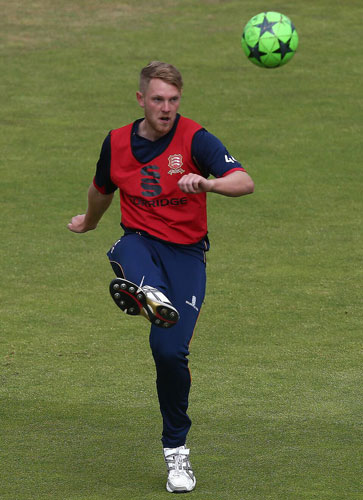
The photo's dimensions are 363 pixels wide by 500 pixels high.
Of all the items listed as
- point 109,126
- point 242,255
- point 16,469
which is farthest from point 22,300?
point 109,126

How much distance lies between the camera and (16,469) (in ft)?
22.2

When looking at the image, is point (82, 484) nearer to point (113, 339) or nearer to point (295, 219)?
point (113, 339)

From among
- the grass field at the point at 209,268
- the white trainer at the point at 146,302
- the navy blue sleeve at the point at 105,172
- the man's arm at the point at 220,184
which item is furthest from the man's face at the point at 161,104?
the grass field at the point at 209,268

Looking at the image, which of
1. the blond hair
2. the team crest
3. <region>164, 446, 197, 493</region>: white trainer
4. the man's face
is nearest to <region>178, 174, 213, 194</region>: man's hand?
the team crest

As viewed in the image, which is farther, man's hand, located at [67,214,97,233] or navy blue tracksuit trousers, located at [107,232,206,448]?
man's hand, located at [67,214,97,233]

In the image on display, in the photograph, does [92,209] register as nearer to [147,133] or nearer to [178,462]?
[147,133]

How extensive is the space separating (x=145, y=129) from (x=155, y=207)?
19.7 inches

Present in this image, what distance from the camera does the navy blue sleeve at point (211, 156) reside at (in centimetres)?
642

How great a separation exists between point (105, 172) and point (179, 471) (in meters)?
1.92

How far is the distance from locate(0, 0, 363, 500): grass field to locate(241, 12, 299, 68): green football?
1.45 metres

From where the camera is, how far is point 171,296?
21.7 feet

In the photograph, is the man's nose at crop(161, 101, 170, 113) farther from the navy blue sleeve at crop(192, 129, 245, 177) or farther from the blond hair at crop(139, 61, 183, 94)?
the navy blue sleeve at crop(192, 129, 245, 177)

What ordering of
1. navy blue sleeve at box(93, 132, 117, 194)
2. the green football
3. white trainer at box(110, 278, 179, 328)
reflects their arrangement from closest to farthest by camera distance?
white trainer at box(110, 278, 179, 328) < navy blue sleeve at box(93, 132, 117, 194) < the green football

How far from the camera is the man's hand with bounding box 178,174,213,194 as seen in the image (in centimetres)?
600
